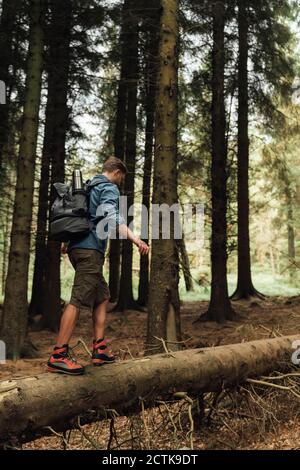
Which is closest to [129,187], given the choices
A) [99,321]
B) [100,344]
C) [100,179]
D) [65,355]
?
[100,179]

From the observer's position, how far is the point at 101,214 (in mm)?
4453

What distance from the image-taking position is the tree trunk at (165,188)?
7371 mm

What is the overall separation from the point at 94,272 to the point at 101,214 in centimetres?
57

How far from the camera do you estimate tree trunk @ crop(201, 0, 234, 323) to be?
39.7 feet

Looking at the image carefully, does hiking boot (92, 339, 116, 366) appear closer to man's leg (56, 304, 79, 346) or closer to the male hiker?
the male hiker

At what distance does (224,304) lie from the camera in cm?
1213

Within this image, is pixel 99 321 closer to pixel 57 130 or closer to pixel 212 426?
pixel 212 426

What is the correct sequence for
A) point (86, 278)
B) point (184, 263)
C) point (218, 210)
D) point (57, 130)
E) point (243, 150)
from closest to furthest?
point (86, 278) → point (184, 263) → point (57, 130) → point (218, 210) → point (243, 150)

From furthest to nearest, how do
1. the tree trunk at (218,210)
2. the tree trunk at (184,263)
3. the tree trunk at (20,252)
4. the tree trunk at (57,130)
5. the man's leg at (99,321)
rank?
the tree trunk at (218,210) → the tree trunk at (57,130) → the tree trunk at (20,252) → the tree trunk at (184,263) → the man's leg at (99,321)

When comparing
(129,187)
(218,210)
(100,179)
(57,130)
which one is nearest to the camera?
(100,179)

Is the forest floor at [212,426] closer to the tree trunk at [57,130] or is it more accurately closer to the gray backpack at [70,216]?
the gray backpack at [70,216]

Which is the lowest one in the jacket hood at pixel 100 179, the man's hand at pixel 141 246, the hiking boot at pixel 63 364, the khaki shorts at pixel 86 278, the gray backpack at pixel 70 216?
the hiking boot at pixel 63 364

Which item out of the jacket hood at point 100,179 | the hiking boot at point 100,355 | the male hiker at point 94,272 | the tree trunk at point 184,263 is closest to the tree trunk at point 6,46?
the tree trunk at point 184,263

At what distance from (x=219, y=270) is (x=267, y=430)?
7080 mm
